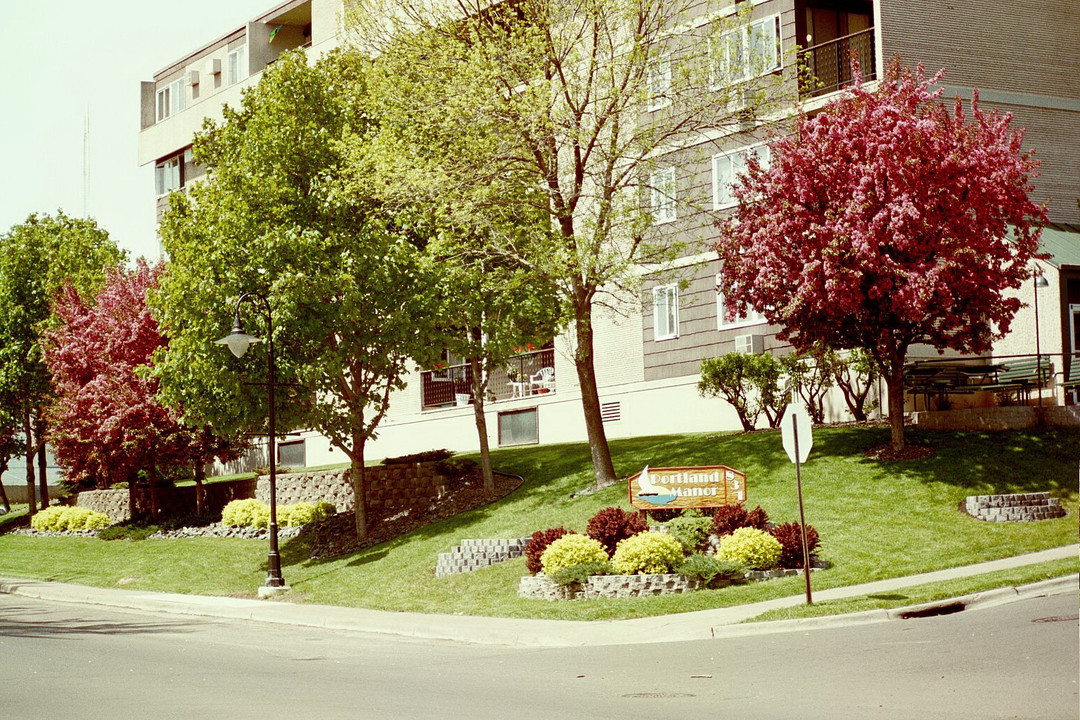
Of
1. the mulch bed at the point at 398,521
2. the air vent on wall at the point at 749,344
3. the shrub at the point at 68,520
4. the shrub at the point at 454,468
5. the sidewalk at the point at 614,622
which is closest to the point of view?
the sidewalk at the point at 614,622

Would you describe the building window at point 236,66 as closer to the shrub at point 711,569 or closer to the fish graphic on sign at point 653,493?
the fish graphic on sign at point 653,493

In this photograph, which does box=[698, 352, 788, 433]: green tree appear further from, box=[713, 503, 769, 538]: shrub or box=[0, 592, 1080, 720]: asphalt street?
box=[0, 592, 1080, 720]: asphalt street

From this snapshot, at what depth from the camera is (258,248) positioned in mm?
28703

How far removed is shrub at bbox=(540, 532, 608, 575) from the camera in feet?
68.4

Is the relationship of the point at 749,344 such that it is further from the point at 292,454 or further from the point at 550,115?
the point at 292,454

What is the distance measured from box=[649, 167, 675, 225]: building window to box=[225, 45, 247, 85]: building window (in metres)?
25.9

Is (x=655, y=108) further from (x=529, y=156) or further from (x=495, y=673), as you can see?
(x=495, y=673)

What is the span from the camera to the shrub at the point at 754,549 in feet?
66.7

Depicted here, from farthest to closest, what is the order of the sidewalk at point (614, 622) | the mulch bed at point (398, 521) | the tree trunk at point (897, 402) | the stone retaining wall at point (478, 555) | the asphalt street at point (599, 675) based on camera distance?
the mulch bed at point (398, 521)
the tree trunk at point (897, 402)
the stone retaining wall at point (478, 555)
the sidewalk at point (614, 622)
the asphalt street at point (599, 675)

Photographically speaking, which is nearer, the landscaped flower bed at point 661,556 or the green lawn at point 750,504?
the landscaped flower bed at point 661,556

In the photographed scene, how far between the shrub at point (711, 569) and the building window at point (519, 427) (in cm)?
1969

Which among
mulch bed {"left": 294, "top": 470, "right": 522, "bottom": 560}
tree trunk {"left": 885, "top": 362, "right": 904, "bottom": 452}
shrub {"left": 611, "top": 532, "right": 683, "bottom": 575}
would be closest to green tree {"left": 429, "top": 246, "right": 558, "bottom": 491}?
mulch bed {"left": 294, "top": 470, "right": 522, "bottom": 560}

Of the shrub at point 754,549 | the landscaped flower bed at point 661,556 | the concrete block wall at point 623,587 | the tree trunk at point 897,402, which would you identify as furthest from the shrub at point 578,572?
the tree trunk at point 897,402

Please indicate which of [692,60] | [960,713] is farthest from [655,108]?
[960,713]
